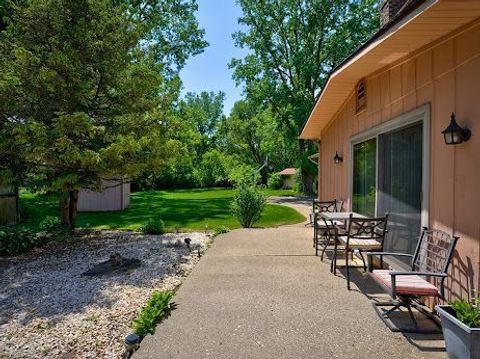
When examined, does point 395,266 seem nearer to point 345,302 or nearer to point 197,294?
point 345,302

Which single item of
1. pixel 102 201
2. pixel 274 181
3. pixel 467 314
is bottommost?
pixel 102 201

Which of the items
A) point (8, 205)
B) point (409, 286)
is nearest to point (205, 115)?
point (8, 205)

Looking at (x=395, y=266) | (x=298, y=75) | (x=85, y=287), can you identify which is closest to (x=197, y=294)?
(x=85, y=287)

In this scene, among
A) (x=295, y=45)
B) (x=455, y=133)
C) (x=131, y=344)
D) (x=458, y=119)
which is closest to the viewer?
(x=131, y=344)

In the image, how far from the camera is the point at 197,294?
446 cm

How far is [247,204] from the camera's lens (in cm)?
1026

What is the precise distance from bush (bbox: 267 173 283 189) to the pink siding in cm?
3589

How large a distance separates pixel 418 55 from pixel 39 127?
624 centimetres

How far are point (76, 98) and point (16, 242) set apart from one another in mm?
3245

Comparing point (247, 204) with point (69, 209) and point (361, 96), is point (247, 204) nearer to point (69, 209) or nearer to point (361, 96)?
point (69, 209)

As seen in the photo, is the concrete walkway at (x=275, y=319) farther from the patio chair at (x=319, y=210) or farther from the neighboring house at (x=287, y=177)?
the neighboring house at (x=287, y=177)

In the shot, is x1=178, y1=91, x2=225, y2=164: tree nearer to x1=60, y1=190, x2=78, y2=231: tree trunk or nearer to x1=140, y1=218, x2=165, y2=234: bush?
x1=140, y1=218, x2=165, y2=234: bush

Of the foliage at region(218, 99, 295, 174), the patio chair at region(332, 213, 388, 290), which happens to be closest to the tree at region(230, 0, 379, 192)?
the foliage at region(218, 99, 295, 174)

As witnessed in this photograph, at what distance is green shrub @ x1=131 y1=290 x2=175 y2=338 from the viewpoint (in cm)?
343
